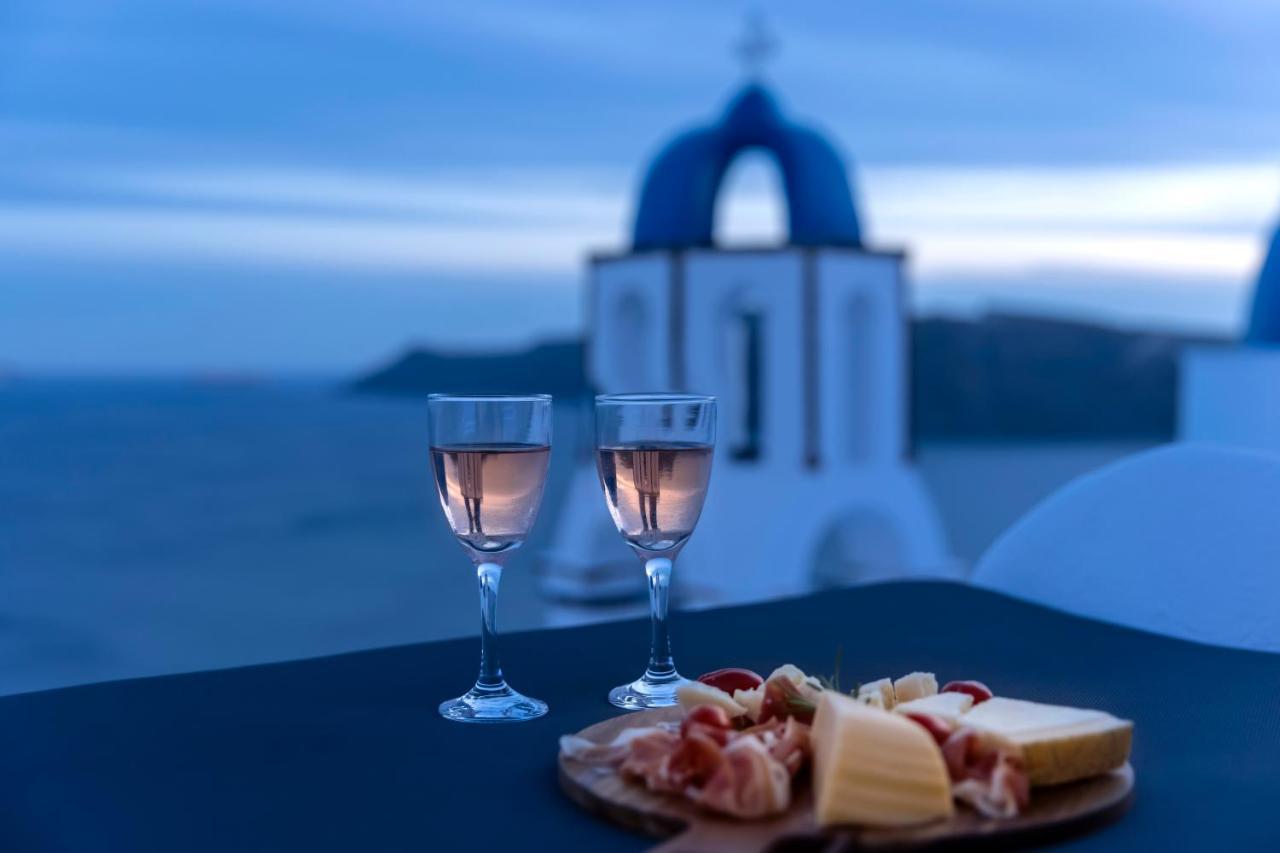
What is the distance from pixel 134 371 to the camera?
9.34 m

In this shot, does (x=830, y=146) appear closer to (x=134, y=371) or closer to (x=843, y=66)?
(x=843, y=66)

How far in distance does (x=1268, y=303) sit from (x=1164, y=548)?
19.5 ft

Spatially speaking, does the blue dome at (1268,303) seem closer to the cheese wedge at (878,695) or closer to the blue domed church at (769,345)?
the blue domed church at (769,345)

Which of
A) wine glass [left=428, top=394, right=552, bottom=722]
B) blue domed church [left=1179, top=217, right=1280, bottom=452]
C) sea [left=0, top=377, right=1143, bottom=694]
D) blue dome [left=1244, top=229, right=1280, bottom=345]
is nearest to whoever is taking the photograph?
wine glass [left=428, top=394, right=552, bottom=722]

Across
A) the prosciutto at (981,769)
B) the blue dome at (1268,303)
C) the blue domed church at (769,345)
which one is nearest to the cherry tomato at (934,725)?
the prosciutto at (981,769)

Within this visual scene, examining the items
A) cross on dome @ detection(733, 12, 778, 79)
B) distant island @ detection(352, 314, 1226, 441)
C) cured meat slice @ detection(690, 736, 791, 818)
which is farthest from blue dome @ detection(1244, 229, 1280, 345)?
cured meat slice @ detection(690, 736, 791, 818)

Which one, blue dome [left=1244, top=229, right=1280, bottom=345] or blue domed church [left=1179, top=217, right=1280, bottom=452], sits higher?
blue dome [left=1244, top=229, right=1280, bottom=345]

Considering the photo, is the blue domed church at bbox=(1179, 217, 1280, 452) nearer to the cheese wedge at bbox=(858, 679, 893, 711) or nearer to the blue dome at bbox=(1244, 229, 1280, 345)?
the blue dome at bbox=(1244, 229, 1280, 345)

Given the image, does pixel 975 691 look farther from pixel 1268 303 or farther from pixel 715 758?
pixel 1268 303

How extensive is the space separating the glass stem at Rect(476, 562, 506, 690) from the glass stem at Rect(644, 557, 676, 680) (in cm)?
15

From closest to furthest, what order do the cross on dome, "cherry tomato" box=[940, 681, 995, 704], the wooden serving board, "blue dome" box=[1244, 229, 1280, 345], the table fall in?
the wooden serving board → the table → "cherry tomato" box=[940, 681, 995, 704] → "blue dome" box=[1244, 229, 1280, 345] → the cross on dome

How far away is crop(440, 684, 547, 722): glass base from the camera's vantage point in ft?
3.95

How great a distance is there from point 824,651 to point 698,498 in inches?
12.6

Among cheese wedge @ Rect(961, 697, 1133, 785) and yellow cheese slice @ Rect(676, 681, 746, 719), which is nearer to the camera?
cheese wedge @ Rect(961, 697, 1133, 785)
